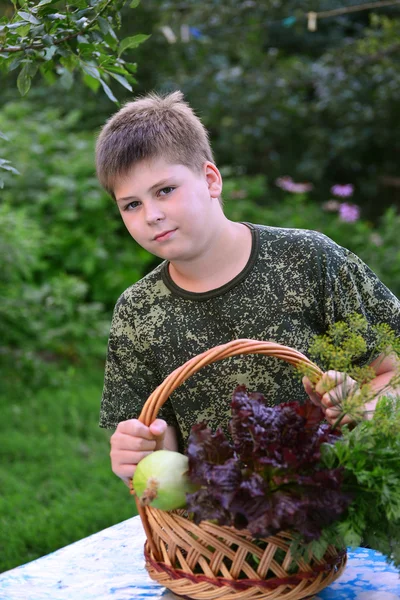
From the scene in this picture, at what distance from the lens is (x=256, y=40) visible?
7.62 m

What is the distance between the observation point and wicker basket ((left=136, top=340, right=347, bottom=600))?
151cm

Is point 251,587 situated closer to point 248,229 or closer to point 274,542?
point 274,542

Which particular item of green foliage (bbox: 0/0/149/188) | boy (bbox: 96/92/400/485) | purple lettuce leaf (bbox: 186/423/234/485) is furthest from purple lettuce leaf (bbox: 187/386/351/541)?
green foliage (bbox: 0/0/149/188)

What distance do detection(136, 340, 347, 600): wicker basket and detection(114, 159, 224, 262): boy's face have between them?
0.38 m

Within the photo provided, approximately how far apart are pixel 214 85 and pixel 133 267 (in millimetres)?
2257

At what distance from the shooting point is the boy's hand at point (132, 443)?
167 centimetres

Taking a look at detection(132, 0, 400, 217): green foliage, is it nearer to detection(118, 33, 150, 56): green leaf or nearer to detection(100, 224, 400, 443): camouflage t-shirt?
detection(118, 33, 150, 56): green leaf

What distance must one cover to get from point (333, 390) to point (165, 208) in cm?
61

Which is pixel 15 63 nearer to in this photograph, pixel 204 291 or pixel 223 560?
pixel 204 291

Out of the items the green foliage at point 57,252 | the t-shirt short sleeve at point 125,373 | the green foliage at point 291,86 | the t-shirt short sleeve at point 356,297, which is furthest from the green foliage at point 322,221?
the t-shirt short sleeve at point 125,373

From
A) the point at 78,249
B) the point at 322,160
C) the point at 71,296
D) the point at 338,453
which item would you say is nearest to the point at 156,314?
the point at 338,453

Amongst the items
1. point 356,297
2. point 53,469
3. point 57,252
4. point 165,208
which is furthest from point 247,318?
point 57,252

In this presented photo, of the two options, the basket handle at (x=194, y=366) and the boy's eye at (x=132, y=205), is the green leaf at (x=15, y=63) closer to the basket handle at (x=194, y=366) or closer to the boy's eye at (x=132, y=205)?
the boy's eye at (x=132, y=205)

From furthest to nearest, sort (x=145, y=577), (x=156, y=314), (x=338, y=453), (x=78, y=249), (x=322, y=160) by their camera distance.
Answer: (x=322, y=160) → (x=78, y=249) → (x=156, y=314) → (x=145, y=577) → (x=338, y=453)
